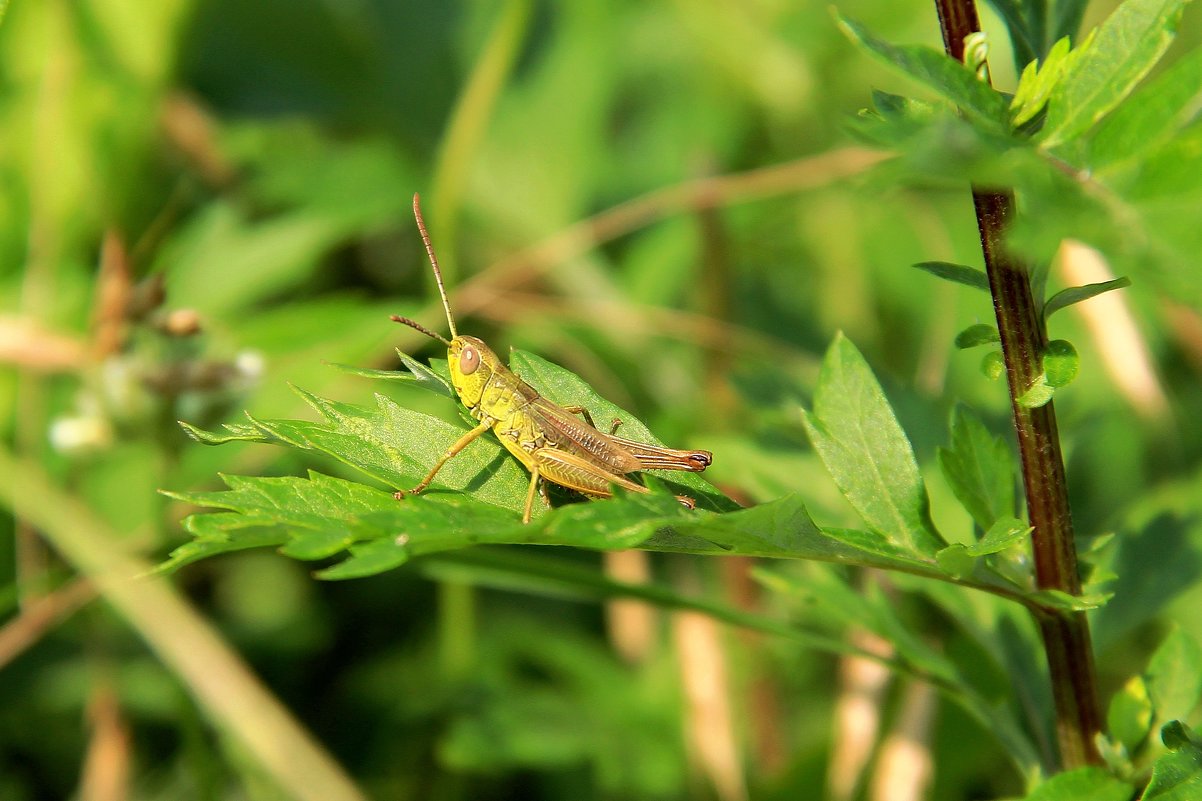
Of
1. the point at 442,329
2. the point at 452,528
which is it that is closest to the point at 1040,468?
the point at 452,528

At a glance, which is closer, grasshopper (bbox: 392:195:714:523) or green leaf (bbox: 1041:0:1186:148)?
green leaf (bbox: 1041:0:1186:148)

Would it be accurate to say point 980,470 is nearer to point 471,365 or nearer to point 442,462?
point 442,462

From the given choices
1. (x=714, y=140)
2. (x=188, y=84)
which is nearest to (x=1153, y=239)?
(x=714, y=140)

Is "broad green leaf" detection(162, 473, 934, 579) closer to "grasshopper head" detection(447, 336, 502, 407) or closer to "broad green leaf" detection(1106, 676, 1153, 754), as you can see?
"broad green leaf" detection(1106, 676, 1153, 754)

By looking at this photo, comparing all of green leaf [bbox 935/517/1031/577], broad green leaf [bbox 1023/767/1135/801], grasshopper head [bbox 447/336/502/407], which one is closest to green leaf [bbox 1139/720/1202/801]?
broad green leaf [bbox 1023/767/1135/801]

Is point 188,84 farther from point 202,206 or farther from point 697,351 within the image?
point 697,351

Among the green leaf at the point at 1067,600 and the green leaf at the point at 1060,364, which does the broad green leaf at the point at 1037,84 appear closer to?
the green leaf at the point at 1060,364
